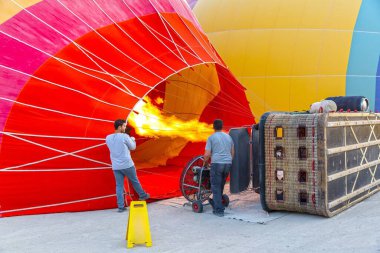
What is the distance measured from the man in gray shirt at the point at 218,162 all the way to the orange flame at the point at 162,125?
363 centimetres

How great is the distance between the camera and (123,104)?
6969mm

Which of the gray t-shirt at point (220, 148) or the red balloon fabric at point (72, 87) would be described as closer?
the red balloon fabric at point (72, 87)

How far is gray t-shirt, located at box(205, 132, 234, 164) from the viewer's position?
6527 millimetres

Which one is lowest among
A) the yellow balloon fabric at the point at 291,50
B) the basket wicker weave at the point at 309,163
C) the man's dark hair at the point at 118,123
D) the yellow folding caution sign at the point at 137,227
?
the yellow folding caution sign at the point at 137,227

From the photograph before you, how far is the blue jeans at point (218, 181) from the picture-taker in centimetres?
650

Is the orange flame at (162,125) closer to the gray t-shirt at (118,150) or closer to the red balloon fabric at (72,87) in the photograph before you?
the red balloon fabric at (72,87)

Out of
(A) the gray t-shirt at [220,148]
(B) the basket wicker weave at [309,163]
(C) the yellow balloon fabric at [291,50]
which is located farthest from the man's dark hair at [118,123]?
(C) the yellow balloon fabric at [291,50]

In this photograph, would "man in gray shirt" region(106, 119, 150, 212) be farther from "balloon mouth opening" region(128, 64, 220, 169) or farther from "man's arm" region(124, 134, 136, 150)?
"balloon mouth opening" region(128, 64, 220, 169)

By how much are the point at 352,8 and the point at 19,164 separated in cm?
940

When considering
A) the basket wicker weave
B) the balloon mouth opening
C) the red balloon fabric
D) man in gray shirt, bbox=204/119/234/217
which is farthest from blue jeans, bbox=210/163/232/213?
the balloon mouth opening

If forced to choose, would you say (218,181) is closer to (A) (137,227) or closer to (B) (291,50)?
(A) (137,227)

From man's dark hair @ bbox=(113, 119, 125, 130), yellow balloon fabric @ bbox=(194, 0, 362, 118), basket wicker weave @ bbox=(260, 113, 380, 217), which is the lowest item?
basket wicker weave @ bbox=(260, 113, 380, 217)

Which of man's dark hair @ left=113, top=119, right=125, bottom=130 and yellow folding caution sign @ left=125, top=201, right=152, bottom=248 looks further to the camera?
man's dark hair @ left=113, top=119, right=125, bottom=130

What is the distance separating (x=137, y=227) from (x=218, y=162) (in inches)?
77.3
